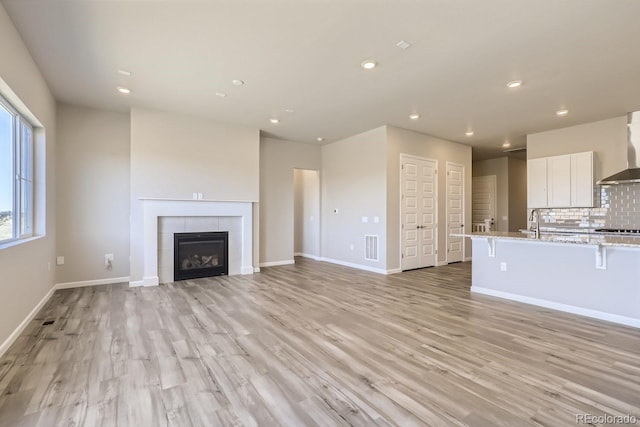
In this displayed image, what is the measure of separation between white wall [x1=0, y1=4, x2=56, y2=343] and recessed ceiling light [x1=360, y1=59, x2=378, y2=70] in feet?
10.6

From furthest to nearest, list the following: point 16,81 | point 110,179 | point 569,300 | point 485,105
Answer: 1. point 110,179
2. point 485,105
3. point 569,300
4. point 16,81

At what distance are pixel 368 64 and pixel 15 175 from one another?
4.07m

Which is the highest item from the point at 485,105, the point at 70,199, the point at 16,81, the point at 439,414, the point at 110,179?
the point at 485,105

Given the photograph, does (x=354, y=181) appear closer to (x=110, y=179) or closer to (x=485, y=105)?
(x=485, y=105)

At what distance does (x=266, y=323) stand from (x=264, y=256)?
11.9 ft

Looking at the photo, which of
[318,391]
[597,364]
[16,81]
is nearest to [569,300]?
[597,364]

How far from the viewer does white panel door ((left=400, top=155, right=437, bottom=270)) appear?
20.9 ft

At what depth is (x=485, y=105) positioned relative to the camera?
4.75 metres

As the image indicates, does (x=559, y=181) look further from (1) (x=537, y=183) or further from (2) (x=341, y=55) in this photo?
(2) (x=341, y=55)

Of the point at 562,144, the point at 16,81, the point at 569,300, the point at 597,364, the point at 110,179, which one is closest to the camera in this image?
the point at 597,364

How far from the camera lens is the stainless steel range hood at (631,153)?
4.94 metres

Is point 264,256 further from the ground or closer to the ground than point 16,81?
closer to the ground

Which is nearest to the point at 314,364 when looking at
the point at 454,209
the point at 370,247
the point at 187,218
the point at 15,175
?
the point at 15,175

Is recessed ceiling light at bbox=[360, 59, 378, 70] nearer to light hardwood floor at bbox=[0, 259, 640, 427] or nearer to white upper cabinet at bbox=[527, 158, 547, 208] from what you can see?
light hardwood floor at bbox=[0, 259, 640, 427]
